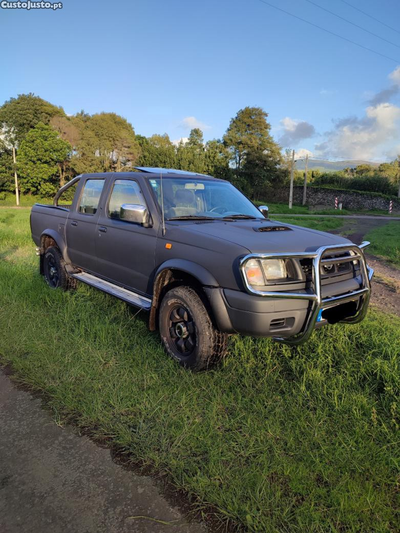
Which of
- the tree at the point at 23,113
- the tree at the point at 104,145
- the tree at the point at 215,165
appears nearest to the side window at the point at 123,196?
the tree at the point at 215,165

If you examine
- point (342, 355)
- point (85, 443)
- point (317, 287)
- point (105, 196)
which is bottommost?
point (85, 443)

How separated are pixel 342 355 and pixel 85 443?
7.56 feet

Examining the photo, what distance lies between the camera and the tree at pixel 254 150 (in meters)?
49.3

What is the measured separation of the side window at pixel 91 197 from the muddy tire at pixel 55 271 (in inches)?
34.6

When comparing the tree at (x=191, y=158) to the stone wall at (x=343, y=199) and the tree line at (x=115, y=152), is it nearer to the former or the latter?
the tree line at (x=115, y=152)

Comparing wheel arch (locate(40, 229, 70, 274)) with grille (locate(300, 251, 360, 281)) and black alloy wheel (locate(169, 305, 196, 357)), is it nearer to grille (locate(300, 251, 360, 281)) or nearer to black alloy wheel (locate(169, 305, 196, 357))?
black alloy wheel (locate(169, 305, 196, 357))

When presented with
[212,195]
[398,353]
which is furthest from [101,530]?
[212,195]

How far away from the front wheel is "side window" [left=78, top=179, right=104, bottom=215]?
2.14 m

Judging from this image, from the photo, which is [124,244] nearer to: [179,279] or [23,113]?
[179,279]

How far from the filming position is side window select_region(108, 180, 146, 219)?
4.29m

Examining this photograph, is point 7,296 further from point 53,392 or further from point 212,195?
point 212,195

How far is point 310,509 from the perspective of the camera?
1.93 meters

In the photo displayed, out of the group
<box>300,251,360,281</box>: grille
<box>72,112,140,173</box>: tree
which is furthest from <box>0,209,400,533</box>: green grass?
<box>72,112,140,173</box>: tree

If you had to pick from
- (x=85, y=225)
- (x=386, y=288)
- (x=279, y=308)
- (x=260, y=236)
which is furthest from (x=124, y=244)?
(x=386, y=288)
